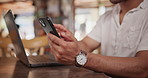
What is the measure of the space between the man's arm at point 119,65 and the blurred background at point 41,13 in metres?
2.34

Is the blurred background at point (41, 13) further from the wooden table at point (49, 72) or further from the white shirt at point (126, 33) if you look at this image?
the wooden table at point (49, 72)

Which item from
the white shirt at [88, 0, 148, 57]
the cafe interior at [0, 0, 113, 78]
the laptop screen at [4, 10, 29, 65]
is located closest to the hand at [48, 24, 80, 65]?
the laptop screen at [4, 10, 29, 65]

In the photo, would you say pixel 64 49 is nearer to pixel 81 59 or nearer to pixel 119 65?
pixel 81 59

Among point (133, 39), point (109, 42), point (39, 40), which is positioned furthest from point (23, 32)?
point (133, 39)

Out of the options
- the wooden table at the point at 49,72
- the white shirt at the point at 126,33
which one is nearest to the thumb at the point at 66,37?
the wooden table at the point at 49,72

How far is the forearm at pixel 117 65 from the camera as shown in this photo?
1003 mm

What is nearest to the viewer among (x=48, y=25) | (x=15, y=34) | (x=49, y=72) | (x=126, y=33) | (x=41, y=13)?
(x=48, y=25)

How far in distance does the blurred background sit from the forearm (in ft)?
7.69

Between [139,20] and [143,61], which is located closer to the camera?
[143,61]

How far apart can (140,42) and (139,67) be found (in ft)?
0.74

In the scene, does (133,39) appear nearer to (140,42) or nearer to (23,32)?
(140,42)

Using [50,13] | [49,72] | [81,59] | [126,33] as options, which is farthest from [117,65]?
[50,13]

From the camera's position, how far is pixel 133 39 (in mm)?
1341

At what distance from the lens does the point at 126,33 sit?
1391 millimetres
